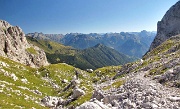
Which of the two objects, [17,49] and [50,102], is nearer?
[50,102]

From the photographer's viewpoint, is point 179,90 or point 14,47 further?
point 14,47

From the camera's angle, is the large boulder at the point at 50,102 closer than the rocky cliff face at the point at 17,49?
Yes

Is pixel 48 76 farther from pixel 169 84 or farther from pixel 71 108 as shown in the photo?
pixel 169 84

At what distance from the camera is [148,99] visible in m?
20.9

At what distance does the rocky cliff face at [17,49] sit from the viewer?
118 metres

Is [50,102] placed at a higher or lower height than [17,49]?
lower

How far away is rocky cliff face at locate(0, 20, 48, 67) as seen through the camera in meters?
118

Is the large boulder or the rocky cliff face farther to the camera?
the rocky cliff face

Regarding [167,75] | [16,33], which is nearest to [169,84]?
[167,75]

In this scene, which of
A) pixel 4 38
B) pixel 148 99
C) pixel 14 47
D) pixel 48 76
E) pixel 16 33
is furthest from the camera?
pixel 16 33

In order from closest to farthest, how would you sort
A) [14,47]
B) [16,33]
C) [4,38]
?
1. [4,38]
2. [14,47]
3. [16,33]

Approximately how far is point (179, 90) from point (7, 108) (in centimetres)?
1938

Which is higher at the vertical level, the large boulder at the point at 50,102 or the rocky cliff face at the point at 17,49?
the rocky cliff face at the point at 17,49

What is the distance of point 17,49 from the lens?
437 ft
